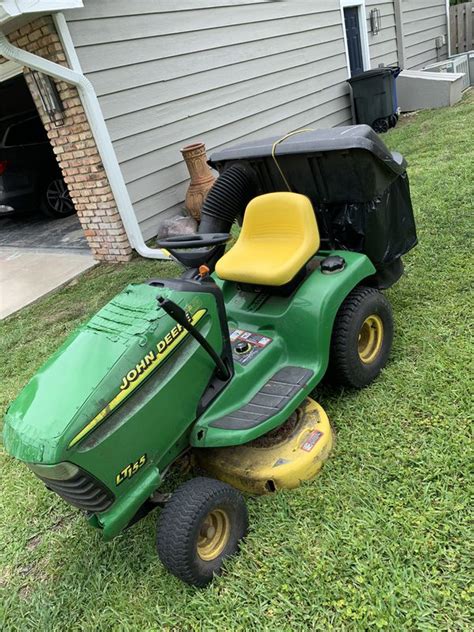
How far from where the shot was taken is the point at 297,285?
8.17ft

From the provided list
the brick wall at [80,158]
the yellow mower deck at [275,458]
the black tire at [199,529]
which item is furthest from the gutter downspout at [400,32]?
the black tire at [199,529]

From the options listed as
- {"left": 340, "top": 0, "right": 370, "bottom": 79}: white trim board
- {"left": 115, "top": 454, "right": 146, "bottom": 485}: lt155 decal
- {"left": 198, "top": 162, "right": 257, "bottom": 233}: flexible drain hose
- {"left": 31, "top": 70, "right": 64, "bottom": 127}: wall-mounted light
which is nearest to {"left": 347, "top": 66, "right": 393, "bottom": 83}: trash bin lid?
{"left": 340, "top": 0, "right": 370, "bottom": 79}: white trim board

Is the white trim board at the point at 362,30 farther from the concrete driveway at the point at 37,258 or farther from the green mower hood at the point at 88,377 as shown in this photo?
the green mower hood at the point at 88,377

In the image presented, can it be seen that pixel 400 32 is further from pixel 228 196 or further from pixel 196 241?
pixel 196 241

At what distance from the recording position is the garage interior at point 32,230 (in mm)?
5561

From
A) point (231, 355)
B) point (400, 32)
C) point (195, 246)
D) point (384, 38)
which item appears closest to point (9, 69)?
point (195, 246)

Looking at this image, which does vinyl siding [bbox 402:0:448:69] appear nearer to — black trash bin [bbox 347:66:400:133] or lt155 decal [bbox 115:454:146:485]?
black trash bin [bbox 347:66:400:133]

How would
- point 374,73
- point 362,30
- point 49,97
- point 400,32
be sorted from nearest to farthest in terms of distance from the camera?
point 49,97 → point 374,73 → point 362,30 → point 400,32

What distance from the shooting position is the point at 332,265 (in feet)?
8.18

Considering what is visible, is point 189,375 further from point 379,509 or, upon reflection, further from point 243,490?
point 379,509

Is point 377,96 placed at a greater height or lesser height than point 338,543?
greater

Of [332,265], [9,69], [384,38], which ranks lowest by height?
[332,265]

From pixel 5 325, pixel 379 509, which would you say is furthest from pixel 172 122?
pixel 379 509

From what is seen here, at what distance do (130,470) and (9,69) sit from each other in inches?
198
